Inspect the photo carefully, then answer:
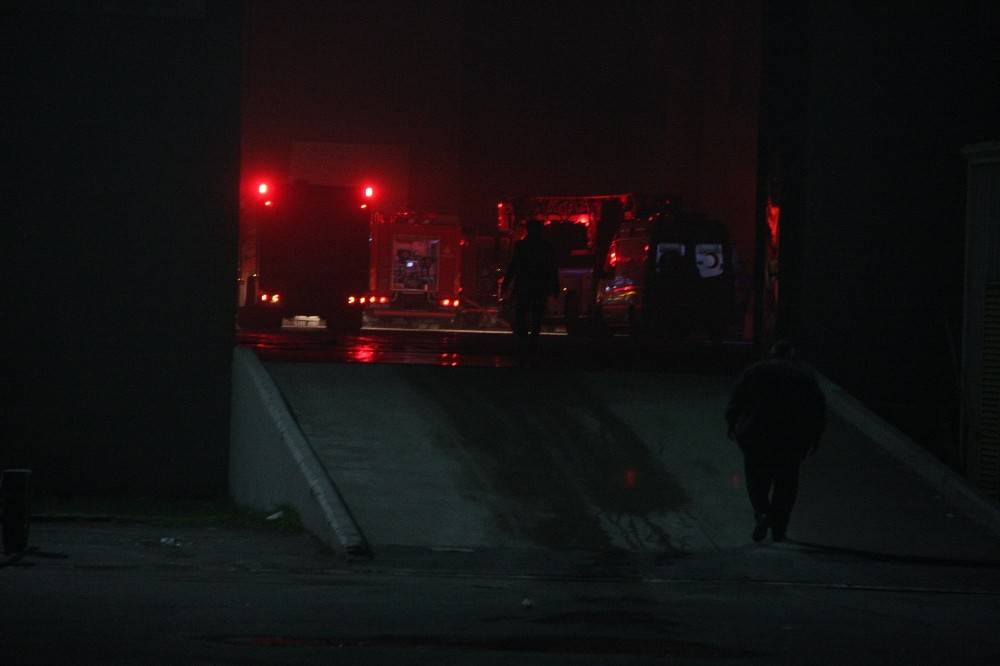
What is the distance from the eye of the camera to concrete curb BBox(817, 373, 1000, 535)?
13.1 metres

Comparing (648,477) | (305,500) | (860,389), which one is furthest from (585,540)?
(860,389)

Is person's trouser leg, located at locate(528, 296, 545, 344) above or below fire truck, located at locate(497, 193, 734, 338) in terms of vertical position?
below

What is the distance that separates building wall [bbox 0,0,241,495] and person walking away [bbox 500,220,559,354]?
333 centimetres

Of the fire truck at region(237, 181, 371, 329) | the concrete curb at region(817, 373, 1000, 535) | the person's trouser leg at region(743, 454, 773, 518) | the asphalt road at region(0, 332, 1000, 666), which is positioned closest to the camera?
the asphalt road at region(0, 332, 1000, 666)

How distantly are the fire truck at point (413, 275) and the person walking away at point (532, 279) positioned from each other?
1894 centimetres

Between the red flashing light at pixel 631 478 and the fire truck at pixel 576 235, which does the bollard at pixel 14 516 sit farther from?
the fire truck at pixel 576 235

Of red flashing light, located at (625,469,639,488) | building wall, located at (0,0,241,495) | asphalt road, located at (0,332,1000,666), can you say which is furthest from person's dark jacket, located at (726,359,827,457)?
building wall, located at (0,0,241,495)

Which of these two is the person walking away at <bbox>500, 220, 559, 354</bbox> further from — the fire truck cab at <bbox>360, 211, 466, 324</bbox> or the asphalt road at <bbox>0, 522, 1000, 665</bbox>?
the fire truck cab at <bbox>360, 211, 466, 324</bbox>

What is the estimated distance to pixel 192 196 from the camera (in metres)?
16.6

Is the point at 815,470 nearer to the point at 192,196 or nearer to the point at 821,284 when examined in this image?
the point at 821,284

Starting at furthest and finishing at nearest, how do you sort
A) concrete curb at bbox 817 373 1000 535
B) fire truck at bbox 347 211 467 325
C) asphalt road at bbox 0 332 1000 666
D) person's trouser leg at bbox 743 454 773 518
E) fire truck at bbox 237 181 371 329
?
fire truck at bbox 347 211 467 325, fire truck at bbox 237 181 371 329, concrete curb at bbox 817 373 1000 535, person's trouser leg at bbox 743 454 773 518, asphalt road at bbox 0 332 1000 666

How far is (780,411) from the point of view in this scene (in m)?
12.2

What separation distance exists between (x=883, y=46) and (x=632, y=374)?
14.8 feet

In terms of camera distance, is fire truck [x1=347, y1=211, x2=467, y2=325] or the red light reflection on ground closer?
the red light reflection on ground
